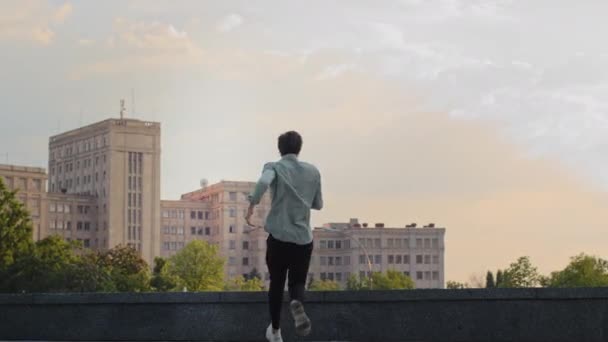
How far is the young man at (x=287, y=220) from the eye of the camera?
12367 mm

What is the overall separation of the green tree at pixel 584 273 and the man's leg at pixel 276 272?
9777cm

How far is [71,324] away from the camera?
59.4ft

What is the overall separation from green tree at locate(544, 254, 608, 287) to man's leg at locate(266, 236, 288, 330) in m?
97.8

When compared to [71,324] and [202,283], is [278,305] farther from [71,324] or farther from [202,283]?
[202,283]

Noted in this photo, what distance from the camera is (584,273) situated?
10981 cm

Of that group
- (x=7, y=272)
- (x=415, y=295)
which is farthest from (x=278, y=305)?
(x=7, y=272)

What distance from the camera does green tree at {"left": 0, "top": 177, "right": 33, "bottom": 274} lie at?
258ft

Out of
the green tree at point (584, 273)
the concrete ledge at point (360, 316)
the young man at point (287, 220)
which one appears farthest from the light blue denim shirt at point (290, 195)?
Result: the green tree at point (584, 273)

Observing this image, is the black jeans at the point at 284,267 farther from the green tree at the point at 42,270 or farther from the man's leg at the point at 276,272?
the green tree at the point at 42,270

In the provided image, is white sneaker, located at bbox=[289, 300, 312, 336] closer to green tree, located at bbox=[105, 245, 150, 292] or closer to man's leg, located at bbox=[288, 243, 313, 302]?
man's leg, located at bbox=[288, 243, 313, 302]

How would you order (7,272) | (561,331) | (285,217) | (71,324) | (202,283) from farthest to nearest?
(202,283)
(7,272)
(71,324)
(561,331)
(285,217)

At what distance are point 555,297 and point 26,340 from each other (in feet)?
25.4

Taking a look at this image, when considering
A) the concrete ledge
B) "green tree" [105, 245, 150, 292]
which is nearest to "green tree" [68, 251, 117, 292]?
"green tree" [105, 245, 150, 292]

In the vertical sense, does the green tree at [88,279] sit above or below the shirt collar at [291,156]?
below
